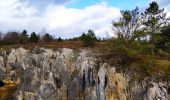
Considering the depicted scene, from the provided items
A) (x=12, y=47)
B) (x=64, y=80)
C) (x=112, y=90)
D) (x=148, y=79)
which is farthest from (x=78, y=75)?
(x=12, y=47)

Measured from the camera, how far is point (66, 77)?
66688 mm

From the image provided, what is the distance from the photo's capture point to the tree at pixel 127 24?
6606 centimetres

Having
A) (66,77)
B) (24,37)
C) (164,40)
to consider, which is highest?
(24,37)

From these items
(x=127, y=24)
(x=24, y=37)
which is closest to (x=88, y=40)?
(x=127, y=24)

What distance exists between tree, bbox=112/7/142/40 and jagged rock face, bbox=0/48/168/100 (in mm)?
4899

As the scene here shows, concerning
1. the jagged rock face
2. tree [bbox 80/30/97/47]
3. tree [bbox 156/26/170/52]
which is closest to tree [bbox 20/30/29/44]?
the jagged rock face

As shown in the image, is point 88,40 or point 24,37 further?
point 24,37

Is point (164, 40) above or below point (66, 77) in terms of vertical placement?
above

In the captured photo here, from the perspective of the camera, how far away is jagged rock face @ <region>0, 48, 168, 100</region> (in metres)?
59.5

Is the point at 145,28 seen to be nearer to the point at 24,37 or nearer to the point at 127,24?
the point at 127,24

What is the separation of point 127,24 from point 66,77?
11.1 m

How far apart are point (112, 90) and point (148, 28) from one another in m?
13.3

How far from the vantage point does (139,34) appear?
6475 cm

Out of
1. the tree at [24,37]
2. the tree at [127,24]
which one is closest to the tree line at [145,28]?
the tree at [127,24]
